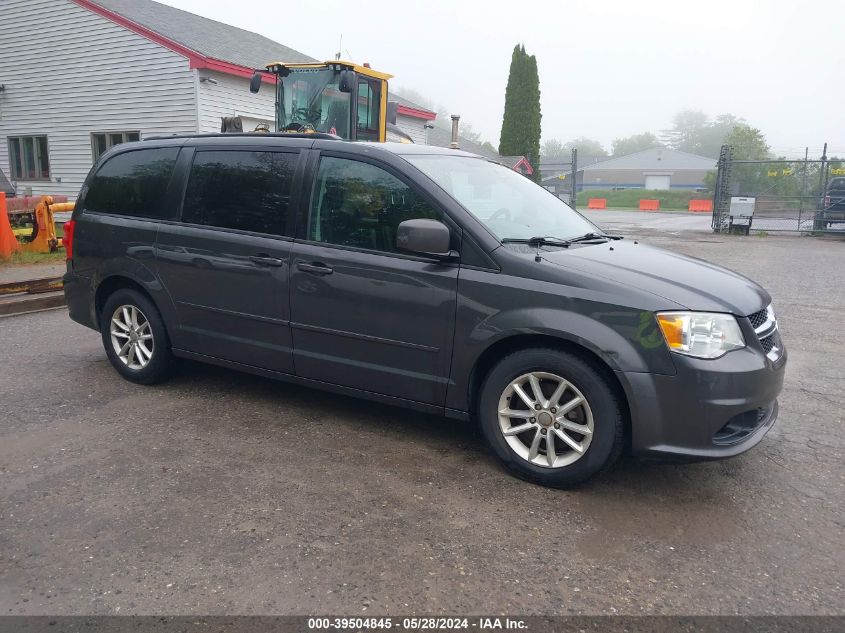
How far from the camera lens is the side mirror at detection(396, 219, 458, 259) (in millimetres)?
3572

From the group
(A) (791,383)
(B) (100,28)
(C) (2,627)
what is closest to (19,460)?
(C) (2,627)

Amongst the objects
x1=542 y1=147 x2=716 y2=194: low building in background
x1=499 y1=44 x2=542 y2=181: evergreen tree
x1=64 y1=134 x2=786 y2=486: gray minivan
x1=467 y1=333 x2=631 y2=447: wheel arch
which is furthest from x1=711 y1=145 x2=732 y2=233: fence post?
x1=542 y1=147 x2=716 y2=194: low building in background

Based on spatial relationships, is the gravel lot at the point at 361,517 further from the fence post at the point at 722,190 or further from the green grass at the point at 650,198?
the green grass at the point at 650,198

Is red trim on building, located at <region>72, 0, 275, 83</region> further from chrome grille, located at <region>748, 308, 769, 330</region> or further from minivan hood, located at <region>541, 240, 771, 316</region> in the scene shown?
chrome grille, located at <region>748, 308, 769, 330</region>

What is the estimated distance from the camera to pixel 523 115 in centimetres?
4272

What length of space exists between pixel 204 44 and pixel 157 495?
15.3 m

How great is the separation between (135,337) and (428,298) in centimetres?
250

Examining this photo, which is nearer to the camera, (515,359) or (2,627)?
(2,627)

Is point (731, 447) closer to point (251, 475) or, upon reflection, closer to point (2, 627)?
point (251, 475)

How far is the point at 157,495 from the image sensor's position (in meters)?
3.35

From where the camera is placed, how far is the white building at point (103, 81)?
15.4 m

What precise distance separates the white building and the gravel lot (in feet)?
40.2

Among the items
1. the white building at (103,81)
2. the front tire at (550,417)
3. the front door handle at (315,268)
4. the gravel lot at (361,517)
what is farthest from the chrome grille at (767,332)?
the white building at (103,81)

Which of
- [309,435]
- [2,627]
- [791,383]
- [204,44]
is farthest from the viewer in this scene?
[204,44]
